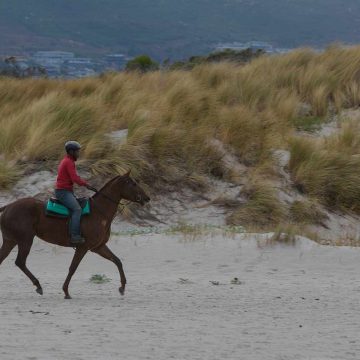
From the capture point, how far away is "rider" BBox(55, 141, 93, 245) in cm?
1045

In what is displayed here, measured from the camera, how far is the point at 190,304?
10.2m

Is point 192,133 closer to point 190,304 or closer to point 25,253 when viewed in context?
point 25,253

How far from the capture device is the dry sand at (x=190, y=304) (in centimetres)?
804

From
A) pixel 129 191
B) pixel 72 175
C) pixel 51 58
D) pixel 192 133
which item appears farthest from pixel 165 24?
pixel 72 175

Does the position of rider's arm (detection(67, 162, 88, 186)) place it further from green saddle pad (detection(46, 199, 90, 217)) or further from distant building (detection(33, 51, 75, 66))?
distant building (detection(33, 51, 75, 66))

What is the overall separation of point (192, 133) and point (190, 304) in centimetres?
827

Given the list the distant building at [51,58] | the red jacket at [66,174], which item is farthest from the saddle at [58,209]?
the distant building at [51,58]

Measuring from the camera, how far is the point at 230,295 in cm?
1082

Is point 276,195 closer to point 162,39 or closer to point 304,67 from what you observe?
point 304,67

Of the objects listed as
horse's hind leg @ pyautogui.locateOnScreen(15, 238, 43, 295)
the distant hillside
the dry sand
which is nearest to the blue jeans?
horse's hind leg @ pyautogui.locateOnScreen(15, 238, 43, 295)

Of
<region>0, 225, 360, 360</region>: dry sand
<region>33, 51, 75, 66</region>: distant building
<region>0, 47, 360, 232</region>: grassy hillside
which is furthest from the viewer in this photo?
<region>33, 51, 75, 66</region>: distant building

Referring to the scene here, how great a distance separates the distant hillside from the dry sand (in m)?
70.6

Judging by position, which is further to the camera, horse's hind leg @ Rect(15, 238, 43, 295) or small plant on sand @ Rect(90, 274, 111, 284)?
small plant on sand @ Rect(90, 274, 111, 284)

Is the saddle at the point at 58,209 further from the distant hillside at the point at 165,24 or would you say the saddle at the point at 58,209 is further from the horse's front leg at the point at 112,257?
the distant hillside at the point at 165,24
